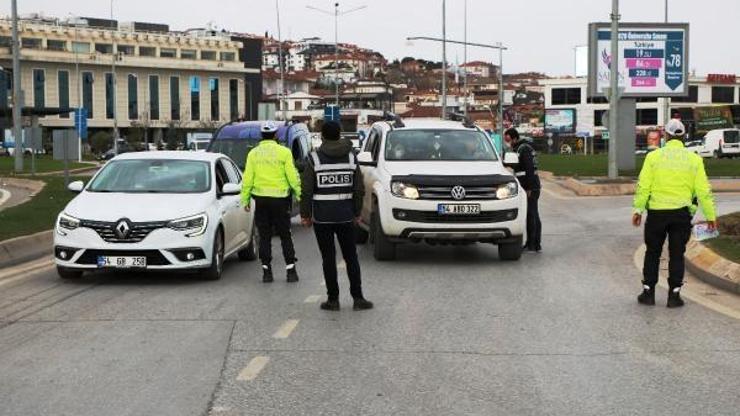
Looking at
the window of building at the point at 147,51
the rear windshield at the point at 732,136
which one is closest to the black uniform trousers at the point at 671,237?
the rear windshield at the point at 732,136

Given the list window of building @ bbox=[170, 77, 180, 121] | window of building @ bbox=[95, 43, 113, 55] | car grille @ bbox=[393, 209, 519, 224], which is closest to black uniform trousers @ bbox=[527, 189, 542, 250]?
car grille @ bbox=[393, 209, 519, 224]

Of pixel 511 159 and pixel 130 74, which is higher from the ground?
pixel 130 74

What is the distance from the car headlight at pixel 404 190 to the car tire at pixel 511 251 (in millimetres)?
1449

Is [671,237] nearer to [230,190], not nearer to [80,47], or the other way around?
[230,190]

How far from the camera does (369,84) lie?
15262 centimetres

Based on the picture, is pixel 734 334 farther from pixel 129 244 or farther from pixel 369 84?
pixel 369 84

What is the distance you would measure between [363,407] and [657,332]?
138 inches

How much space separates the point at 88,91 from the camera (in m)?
123

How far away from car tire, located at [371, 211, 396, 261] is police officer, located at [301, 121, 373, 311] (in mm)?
3503

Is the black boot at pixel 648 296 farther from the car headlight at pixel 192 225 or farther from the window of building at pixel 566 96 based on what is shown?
the window of building at pixel 566 96

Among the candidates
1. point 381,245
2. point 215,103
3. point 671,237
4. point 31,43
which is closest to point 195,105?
point 215,103

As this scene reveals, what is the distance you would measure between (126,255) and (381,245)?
3.67 meters

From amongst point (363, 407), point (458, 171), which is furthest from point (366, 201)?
point (363, 407)

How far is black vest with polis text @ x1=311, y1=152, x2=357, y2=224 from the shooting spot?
9.34 meters
